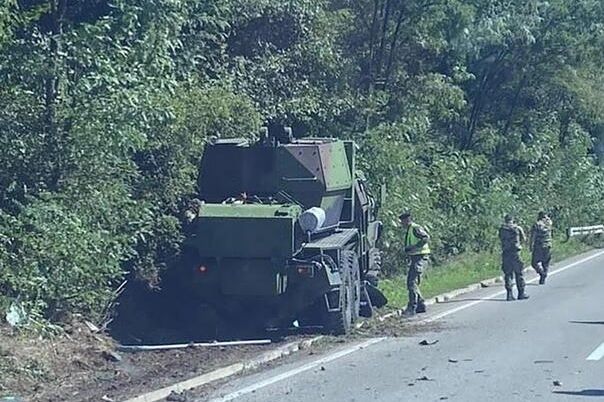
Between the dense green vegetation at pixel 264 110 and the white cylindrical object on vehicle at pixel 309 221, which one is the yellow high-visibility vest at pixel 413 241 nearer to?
the dense green vegetation at pixel 264 110

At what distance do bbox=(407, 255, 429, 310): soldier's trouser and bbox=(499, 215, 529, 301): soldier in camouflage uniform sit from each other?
260 centimetres

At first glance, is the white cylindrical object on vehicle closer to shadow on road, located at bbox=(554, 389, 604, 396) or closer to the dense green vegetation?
the dense green vegetation

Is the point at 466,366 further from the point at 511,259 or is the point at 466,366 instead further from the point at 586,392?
the point at 511,259

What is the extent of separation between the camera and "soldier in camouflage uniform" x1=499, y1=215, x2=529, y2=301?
75.4 feet

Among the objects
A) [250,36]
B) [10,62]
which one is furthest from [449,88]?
[10,62]

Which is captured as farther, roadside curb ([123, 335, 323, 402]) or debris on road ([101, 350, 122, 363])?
debris on road ([101, 350, 122, 363])

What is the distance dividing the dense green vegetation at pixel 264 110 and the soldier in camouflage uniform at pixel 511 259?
11.6ft

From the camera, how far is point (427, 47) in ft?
104

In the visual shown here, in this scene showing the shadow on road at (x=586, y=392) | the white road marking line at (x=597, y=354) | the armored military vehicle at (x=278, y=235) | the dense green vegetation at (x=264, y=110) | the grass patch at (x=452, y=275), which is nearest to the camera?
the shadow on road at (x=586, y=392)

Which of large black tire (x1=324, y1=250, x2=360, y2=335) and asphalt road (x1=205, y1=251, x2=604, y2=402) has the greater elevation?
large black tire (x1=324, y1=250, x2=360, y2=335)

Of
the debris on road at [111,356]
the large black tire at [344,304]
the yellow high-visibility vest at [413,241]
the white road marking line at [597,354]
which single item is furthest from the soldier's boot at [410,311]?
the debris on road at [111,356]

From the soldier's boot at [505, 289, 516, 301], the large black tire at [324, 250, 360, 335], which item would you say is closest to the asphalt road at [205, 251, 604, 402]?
the large black tire at [324, 250, 360, 335]

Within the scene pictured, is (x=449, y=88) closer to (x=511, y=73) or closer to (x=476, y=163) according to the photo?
(x=476, y=163)

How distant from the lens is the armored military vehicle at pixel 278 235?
54.3 ft
